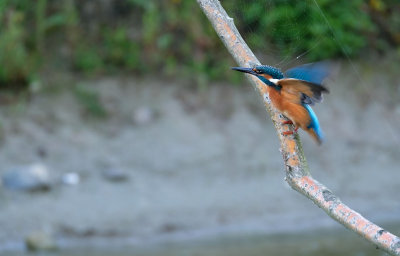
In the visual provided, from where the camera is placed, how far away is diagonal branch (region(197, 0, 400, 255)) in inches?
78.3

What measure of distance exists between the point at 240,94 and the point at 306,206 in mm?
1775

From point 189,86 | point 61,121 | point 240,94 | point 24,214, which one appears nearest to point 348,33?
point 240,94

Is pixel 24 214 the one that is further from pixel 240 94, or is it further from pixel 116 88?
pixel 240 94

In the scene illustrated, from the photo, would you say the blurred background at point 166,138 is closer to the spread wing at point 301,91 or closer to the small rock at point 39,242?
the small rock at point 39,242

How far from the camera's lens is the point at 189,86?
8422 mm

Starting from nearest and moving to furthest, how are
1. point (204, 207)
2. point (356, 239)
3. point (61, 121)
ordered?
1. point (356, 239)
2. point (204, 207)
3. point (61, 121)

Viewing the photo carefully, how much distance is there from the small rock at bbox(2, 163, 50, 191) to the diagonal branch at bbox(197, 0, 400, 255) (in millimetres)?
4555

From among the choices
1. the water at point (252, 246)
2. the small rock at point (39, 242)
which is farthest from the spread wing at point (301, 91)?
the small rock at point (39, 242)

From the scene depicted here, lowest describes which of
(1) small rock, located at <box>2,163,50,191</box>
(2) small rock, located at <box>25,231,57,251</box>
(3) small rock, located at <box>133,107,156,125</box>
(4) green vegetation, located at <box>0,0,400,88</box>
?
(2) small rock, located at <box>25,231,57,251</box>

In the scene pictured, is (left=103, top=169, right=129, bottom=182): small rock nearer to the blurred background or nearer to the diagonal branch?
the blurred background

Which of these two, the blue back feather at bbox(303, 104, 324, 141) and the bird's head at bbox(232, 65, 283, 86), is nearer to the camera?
the bird's head at bbox(232, 65, 283, 86)

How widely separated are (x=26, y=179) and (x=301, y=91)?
482cm

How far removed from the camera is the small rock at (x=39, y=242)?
634 centimetres

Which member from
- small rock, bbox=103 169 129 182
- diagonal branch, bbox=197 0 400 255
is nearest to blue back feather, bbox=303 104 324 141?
diagonal branch, bbox=197 0 400 255
